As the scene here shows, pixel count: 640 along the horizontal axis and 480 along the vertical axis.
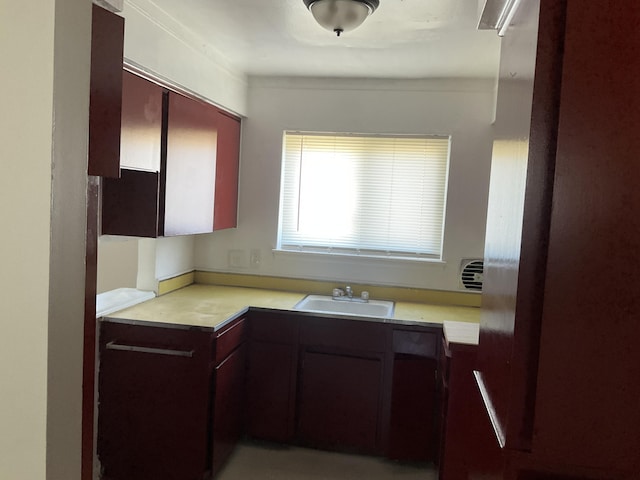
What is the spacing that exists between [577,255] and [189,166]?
7.33ft

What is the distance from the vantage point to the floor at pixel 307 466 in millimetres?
2641

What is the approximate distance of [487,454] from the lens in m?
0.93

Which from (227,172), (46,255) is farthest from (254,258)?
(46,255)

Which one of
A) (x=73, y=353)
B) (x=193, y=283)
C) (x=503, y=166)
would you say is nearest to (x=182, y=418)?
(x=193, y=283)

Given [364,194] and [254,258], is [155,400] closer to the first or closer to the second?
[254,258]

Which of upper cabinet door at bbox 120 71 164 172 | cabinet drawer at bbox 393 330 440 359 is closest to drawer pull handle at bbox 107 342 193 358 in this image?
upper cabinet door at bbox 120 71 164 172

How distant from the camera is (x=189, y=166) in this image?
2.62 metres

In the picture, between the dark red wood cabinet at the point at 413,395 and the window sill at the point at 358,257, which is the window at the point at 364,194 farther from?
the dark red wood cabinet at the point at 413,395

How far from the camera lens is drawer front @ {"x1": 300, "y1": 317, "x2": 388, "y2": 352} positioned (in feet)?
8.91

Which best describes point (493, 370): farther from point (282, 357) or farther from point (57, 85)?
point (282, 357)

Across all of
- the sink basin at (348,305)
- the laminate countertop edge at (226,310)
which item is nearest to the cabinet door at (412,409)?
the laminate countertop edge at (226,310)

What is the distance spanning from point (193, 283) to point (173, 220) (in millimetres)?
1055

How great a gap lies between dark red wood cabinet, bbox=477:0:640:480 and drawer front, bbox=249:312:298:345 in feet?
6.79

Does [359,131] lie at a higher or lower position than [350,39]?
lower
